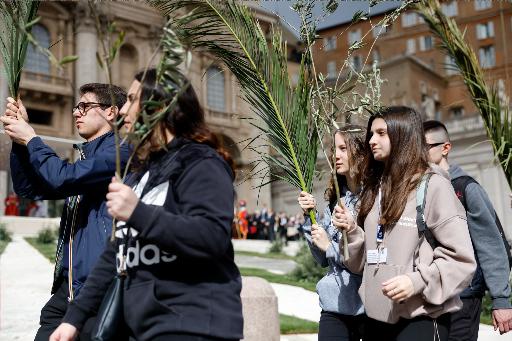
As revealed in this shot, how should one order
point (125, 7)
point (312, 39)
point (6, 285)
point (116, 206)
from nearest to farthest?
1. point (116, 206)
2. point (312, 39)
3. point (6, 285)
4. point (125, 7)

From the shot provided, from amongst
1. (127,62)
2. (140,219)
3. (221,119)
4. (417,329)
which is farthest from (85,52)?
(140,219)

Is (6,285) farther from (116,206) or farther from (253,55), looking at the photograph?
(116,206)

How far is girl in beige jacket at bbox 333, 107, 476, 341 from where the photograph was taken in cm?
305

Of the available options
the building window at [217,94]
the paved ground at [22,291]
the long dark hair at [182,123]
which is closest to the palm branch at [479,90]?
the long dark hair at [182,123]

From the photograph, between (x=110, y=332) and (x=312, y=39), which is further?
(x=312, y=39)

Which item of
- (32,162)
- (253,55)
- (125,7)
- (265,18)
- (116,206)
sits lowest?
(116,206)

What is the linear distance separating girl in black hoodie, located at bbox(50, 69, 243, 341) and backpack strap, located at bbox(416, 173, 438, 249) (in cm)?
117

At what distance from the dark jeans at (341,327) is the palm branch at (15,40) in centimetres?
226

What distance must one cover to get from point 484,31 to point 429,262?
6822 cm

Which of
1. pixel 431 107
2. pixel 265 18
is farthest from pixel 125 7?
pixel 265 18

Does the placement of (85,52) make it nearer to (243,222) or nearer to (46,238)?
(243,222)

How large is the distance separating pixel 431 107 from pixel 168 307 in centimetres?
4578

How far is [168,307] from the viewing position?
2.25m

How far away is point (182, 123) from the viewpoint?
99.4 inches
